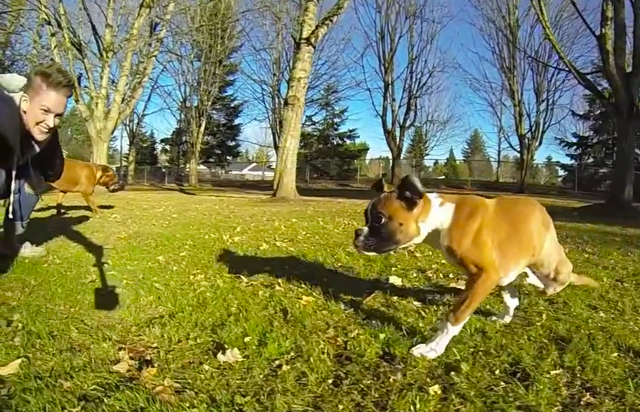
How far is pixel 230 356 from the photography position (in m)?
→ 3.69

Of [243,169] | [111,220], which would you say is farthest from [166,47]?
[243,169]

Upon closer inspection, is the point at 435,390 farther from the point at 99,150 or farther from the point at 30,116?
the point at 99,150

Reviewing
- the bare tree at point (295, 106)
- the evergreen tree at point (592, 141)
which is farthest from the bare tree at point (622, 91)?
the evergreen tree at point (592, 141)

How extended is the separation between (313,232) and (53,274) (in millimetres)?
3966

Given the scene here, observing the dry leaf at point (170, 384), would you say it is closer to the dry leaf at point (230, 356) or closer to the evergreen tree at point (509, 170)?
the dry leaf at point (230, 356)

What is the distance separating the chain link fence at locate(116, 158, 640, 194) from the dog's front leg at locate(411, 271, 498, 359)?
28.6m

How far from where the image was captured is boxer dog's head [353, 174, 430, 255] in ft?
13.5

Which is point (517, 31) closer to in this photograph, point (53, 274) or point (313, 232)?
point (313, 232)

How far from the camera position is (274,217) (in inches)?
438

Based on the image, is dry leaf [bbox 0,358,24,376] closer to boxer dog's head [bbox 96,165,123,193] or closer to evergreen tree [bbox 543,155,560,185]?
boxer dog's head [bbox 96,165,123,193]

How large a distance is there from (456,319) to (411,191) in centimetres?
88

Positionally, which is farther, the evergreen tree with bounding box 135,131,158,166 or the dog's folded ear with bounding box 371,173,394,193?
the evergreen tree with bounding box 135,131,158,166

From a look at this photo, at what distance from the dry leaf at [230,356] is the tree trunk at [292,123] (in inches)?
487

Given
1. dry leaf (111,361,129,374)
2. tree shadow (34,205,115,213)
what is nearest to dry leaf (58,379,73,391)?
dry leaf (111,361,129,374)
